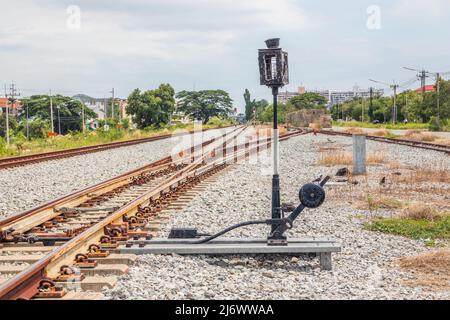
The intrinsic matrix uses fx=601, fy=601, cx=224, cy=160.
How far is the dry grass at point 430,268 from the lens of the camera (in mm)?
5066

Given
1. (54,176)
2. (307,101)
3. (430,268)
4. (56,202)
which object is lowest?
(430,268)

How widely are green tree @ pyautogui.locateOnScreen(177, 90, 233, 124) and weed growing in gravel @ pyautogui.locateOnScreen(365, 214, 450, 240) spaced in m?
105

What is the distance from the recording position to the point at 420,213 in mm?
8062

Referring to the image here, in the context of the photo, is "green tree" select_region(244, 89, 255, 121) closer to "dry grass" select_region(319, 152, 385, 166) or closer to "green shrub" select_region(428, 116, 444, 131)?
"green shrub" select_region(428, 116, 444, 131)

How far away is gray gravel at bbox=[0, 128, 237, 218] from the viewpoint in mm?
10405

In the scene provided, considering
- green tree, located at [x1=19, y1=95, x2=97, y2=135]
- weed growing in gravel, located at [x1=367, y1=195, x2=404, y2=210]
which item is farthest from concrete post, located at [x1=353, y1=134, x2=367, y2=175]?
green tree, located at [x1=19, y1=95, x2=97, y2=135]

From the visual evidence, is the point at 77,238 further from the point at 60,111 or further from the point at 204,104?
the point at 204,104

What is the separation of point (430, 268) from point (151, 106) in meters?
62.5

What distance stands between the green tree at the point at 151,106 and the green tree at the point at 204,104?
140 ft

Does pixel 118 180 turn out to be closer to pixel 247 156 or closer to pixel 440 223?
pixel 440 223

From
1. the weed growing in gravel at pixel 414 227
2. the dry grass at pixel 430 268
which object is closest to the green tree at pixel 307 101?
the weed growing in gravel at pixel 414 227

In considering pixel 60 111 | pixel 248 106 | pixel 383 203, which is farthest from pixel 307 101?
pixel 383 203

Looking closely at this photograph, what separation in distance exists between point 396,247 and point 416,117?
3159 inches

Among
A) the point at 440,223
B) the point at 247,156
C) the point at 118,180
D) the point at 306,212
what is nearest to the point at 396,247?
the point at 440,223
